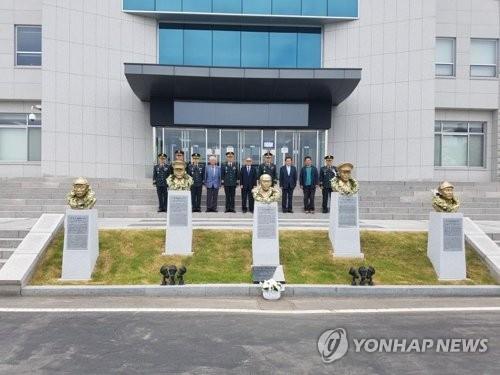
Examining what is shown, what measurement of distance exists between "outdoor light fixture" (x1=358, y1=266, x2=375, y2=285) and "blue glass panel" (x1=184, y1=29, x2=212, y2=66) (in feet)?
57.2

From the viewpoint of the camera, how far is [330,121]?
24.1 metres

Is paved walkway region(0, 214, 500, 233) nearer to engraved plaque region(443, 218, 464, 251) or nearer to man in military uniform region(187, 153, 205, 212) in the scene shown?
man in military uniform region(187, 153, 205, 212)

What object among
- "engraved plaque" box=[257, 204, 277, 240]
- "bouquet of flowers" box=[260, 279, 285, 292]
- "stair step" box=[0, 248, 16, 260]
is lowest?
"bouquet of flowers" box=[260, 279, 285, 292]

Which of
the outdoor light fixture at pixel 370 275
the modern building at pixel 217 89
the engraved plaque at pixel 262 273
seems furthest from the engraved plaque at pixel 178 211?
the modern building at pixel 217 89

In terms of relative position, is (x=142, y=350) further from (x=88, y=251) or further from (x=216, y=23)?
(x=216, y=23)

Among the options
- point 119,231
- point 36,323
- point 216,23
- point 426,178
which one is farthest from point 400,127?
point 36,323

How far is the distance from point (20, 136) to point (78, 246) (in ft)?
61.6

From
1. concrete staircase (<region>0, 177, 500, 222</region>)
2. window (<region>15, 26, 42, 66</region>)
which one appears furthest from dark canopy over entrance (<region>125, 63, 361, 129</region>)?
window (<region>15, 26, 42, 66</region>)

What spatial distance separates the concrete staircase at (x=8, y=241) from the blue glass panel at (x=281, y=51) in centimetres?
1659

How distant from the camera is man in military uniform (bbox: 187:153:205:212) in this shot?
606 inches

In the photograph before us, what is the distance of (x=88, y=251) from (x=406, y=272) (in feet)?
22.1

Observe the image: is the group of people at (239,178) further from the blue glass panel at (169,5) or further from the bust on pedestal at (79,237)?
the blue glass panel at (169,5)

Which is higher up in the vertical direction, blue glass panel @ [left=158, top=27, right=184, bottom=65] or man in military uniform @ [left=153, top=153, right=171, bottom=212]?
blue glass panel @ [left=158, top=27, right=184, bottom=65]

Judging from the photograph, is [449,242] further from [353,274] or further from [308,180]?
[308,180]
